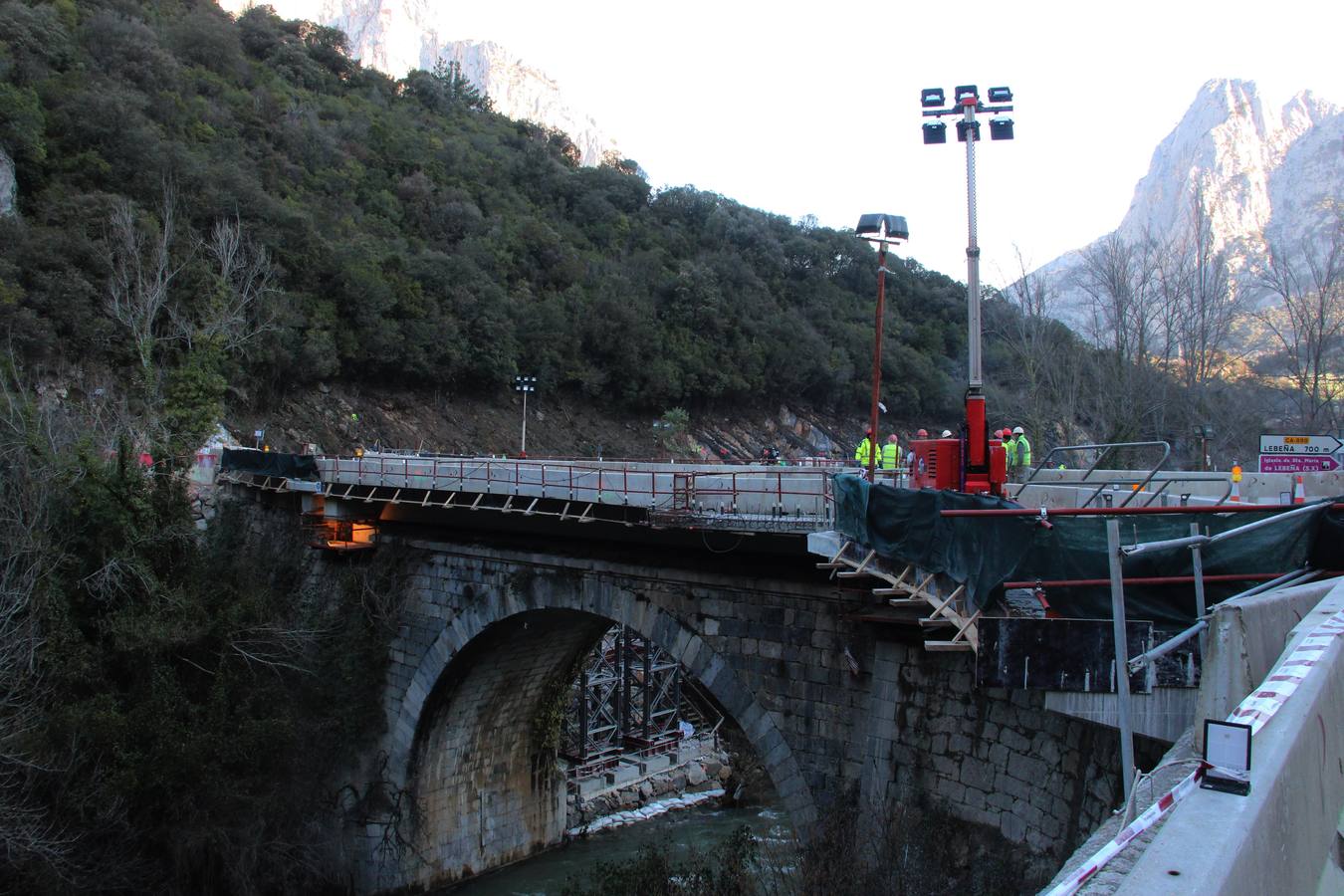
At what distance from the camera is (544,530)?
1686cm

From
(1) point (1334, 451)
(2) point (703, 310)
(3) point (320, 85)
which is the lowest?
(1) point (1334, 451)

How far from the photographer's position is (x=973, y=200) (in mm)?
10773

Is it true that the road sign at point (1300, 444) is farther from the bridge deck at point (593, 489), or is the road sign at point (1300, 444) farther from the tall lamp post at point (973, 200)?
the bridge deck at point (593, 489)

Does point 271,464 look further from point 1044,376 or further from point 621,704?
point 1044,376

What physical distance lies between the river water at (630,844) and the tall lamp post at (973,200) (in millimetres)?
11704

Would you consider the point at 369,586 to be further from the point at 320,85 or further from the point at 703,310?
the point at 320,85

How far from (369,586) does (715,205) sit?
45.5 meters

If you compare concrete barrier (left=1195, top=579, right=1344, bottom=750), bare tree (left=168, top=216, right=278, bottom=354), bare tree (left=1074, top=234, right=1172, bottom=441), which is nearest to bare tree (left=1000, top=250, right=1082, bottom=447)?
bare tree (left=1074, top=234, right=1172, bottom=441)

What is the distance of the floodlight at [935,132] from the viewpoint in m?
11.5

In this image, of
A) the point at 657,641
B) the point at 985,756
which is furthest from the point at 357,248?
the point at 985,756

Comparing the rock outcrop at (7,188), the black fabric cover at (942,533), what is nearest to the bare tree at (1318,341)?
the black fabric cover at (942,533)

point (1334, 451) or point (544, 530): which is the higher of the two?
point (1334, 451)

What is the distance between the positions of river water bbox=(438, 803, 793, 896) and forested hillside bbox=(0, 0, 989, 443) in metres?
13.3

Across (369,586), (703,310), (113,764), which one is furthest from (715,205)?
(113,764)
